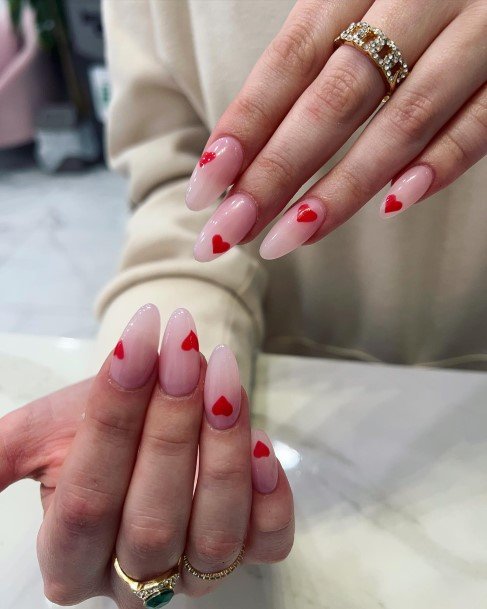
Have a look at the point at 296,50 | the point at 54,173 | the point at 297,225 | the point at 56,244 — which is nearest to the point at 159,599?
the point at 297,225

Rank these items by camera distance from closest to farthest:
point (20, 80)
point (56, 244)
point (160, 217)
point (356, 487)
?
point (356, 487), point (160, 217), point (56, 244), point (20, 80)

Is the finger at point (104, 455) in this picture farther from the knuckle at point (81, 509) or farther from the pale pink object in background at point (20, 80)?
the pale pink object in background at point (20, 80)

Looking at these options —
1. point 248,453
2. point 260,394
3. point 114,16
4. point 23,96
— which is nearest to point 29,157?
point 23,96

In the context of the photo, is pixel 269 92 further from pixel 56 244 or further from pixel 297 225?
pixel 56 244

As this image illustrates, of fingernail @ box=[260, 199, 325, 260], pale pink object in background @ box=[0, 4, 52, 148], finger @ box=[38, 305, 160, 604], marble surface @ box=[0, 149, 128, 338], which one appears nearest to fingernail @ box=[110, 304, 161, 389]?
finger @ box=[38, 305, 160, 604]

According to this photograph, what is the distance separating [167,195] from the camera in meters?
0.55

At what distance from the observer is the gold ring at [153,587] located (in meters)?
0.30

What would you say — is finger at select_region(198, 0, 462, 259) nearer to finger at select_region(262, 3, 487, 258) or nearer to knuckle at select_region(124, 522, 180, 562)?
finger at select_region(262, 3, 487, 258)

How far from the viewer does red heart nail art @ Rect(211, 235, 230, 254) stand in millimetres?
332

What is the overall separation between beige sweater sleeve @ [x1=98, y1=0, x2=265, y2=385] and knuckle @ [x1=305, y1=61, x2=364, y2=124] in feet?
0.64

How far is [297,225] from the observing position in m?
0.33

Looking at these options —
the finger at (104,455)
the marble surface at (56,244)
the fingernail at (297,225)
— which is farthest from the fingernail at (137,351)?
the marble surface at (56,244)

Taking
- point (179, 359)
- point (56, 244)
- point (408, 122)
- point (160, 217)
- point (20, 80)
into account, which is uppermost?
point (408, 122)

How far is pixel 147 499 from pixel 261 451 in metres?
0.07
